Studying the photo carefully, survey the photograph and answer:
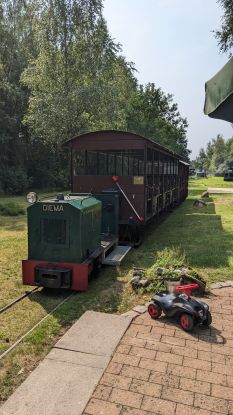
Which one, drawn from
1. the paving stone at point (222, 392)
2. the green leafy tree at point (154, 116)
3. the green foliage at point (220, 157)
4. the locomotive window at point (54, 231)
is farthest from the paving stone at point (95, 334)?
the green foliage at point (220, 157)

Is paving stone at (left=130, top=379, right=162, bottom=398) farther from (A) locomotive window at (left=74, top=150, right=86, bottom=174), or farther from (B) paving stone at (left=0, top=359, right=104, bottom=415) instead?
(A) locomotive window at (left=74, top=150, right=86, bottom=174)

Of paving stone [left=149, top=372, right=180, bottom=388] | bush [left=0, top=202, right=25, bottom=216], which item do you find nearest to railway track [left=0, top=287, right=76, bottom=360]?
paving stone [left=149, top=372, right=180, bottom=388]

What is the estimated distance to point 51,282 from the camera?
6.57m

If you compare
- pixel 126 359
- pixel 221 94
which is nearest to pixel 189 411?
pixel 126 359

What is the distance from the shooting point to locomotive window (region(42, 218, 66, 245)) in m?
6.78

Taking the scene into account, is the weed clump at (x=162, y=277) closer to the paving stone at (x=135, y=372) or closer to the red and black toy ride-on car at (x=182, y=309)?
the red and black toy ride-on car at (x=182, y=309)

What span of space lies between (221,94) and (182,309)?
135 inches

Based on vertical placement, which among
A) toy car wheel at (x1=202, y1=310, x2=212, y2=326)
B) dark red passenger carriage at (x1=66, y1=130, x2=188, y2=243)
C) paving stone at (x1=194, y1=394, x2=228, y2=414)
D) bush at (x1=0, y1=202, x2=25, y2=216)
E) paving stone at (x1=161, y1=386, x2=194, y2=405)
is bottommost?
paving stone at (x1=194, y1=394, x2=228, y2=414)

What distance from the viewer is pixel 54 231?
6.82 meters

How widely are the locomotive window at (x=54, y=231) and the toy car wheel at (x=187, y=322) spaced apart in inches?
107

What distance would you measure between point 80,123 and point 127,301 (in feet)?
65.1

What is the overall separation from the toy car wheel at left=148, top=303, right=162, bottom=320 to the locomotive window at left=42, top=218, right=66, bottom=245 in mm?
2190

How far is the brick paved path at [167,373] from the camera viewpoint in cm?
348

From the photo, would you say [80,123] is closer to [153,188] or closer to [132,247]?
[153,188]
